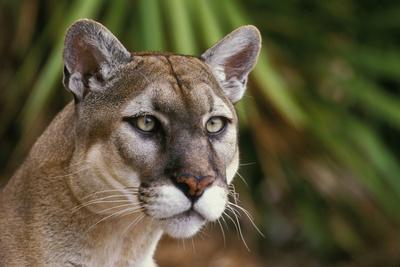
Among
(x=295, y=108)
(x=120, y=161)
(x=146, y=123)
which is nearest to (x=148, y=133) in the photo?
(x=146, y=123)

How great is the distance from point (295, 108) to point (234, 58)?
9.75 feet

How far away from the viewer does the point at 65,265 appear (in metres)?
4.79

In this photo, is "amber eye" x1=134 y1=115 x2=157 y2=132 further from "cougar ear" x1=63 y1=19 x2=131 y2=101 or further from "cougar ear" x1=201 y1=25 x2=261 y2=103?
"cougar ear" x1=201 y1=25 x2=261 y2=103

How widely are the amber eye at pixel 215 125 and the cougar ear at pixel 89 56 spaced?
566 millimetres

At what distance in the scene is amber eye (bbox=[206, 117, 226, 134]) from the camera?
15.3ft

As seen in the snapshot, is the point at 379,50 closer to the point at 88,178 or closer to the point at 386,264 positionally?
the point at 386,264

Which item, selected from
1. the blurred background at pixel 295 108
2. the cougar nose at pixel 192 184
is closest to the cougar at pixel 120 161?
the cougar nose at pixel 192 184

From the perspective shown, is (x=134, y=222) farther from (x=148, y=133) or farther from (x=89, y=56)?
(x=89, y=56)

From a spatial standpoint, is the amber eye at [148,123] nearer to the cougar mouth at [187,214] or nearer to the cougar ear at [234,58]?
the cougar mouth at [187,214]

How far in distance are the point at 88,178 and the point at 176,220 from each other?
0.50m

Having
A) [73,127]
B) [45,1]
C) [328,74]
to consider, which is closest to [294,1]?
[328,74]

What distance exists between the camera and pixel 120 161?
4.55 meters

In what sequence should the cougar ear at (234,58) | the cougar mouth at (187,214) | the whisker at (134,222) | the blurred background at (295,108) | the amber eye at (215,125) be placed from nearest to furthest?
the cougar mouth at (187,214) < the amber eye at (215,125) < the whisker at (134,222) < the cougar ear at (234,58) < the blurred background at (295,108)

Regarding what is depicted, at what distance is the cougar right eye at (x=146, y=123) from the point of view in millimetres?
4543
